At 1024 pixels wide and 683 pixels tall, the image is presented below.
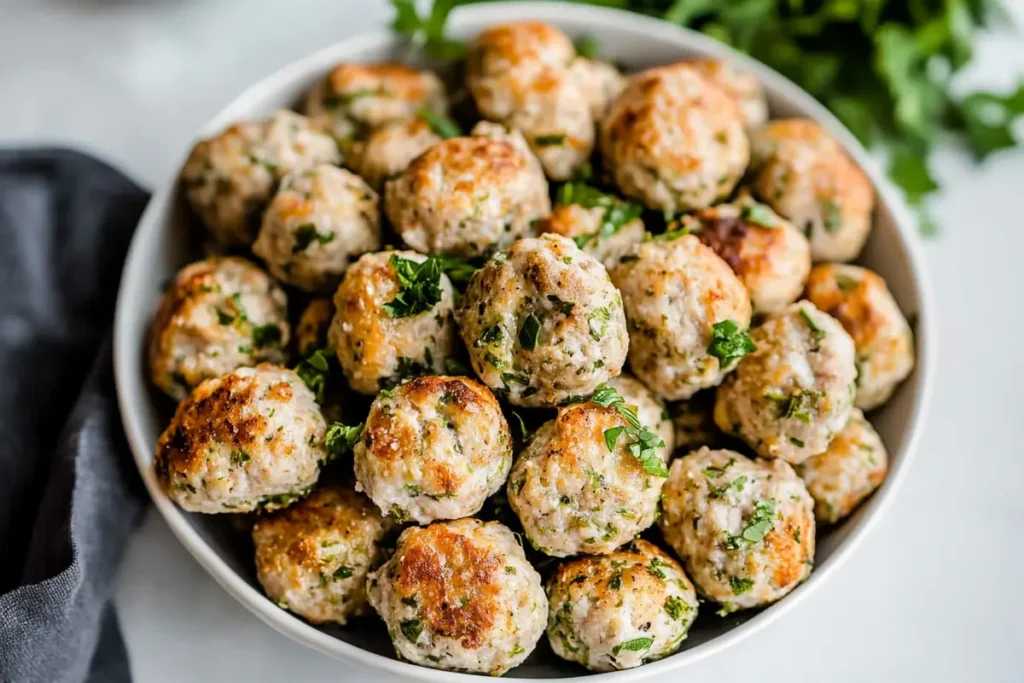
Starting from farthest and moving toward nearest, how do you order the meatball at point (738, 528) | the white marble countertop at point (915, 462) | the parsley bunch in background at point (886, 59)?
the parsley bunch in background at point (886, 59) < the white marble countertop at point (915, 462) < the meatball at point (738, 528)

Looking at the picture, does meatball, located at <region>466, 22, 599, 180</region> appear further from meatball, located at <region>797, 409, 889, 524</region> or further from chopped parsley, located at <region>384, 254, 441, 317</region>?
meatball, located at <region>797, 409, 889, 524</region>

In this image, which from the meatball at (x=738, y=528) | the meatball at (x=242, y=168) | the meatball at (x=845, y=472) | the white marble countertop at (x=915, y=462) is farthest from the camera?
the white marble countertop at (x=915, y=462)

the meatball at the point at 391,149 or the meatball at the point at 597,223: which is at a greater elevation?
the meatball at the point at 391,149

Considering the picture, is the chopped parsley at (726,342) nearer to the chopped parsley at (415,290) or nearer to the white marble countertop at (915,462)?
the chopped parsley at (415,290)

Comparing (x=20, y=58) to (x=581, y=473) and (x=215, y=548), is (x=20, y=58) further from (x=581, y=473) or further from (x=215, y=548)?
(x=581, y=473)

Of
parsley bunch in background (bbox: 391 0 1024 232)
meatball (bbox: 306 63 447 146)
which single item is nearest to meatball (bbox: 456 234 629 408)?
meatball (bbox: 306 63 447 146)

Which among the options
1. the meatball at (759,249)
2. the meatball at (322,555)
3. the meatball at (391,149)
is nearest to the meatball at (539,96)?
the meatball at (391,149)
